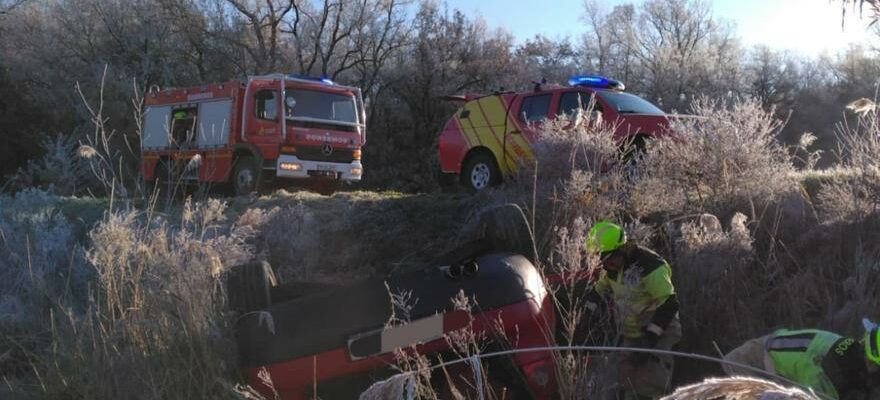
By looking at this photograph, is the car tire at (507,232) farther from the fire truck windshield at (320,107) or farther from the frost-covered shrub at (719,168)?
the fire truck windshield at (320,107)

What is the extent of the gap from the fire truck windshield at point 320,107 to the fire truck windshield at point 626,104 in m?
5.92

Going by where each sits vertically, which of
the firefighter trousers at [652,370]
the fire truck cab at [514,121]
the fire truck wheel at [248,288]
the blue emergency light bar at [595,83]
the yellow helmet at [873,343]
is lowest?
the firefighter trousers at [652,370]

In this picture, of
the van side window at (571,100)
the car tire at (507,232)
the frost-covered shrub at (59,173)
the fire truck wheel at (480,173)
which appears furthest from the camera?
the frost-covered shrub at (59,173)

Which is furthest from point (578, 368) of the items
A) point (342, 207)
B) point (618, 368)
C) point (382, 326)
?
point (342, 207)

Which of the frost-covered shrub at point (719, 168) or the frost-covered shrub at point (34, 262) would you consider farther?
the frost-covered shrub at point (719, 168)

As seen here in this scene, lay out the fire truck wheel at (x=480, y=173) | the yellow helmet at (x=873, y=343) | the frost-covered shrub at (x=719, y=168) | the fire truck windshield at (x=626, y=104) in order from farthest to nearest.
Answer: the fire truck wheel at (x=480, y=173) < the fire truck windshield at (x=626, y=104) < the frost-covered shrub at (x=719, y=168) < the yellow helmet at (x=873, y=343)

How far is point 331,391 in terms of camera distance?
3.63m

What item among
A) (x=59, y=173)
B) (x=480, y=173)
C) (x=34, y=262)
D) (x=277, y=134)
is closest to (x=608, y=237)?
(x=34, y=262)

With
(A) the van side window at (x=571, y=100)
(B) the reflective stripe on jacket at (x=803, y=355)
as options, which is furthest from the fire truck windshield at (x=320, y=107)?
(B) the reflective stripe on jacket at (x=803, y=355)

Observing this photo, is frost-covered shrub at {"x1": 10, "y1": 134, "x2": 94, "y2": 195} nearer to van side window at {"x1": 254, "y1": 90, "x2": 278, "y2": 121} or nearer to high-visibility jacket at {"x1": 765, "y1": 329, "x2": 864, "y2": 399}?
van side window at {"x1": 254, "y1": 90, "x2": 278, "y2": 121}

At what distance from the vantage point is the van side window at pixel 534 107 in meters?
9.50

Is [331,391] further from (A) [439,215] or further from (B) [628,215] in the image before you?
(A) [439,215]

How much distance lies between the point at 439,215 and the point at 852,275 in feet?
11.3

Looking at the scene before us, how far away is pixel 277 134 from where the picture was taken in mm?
12789
